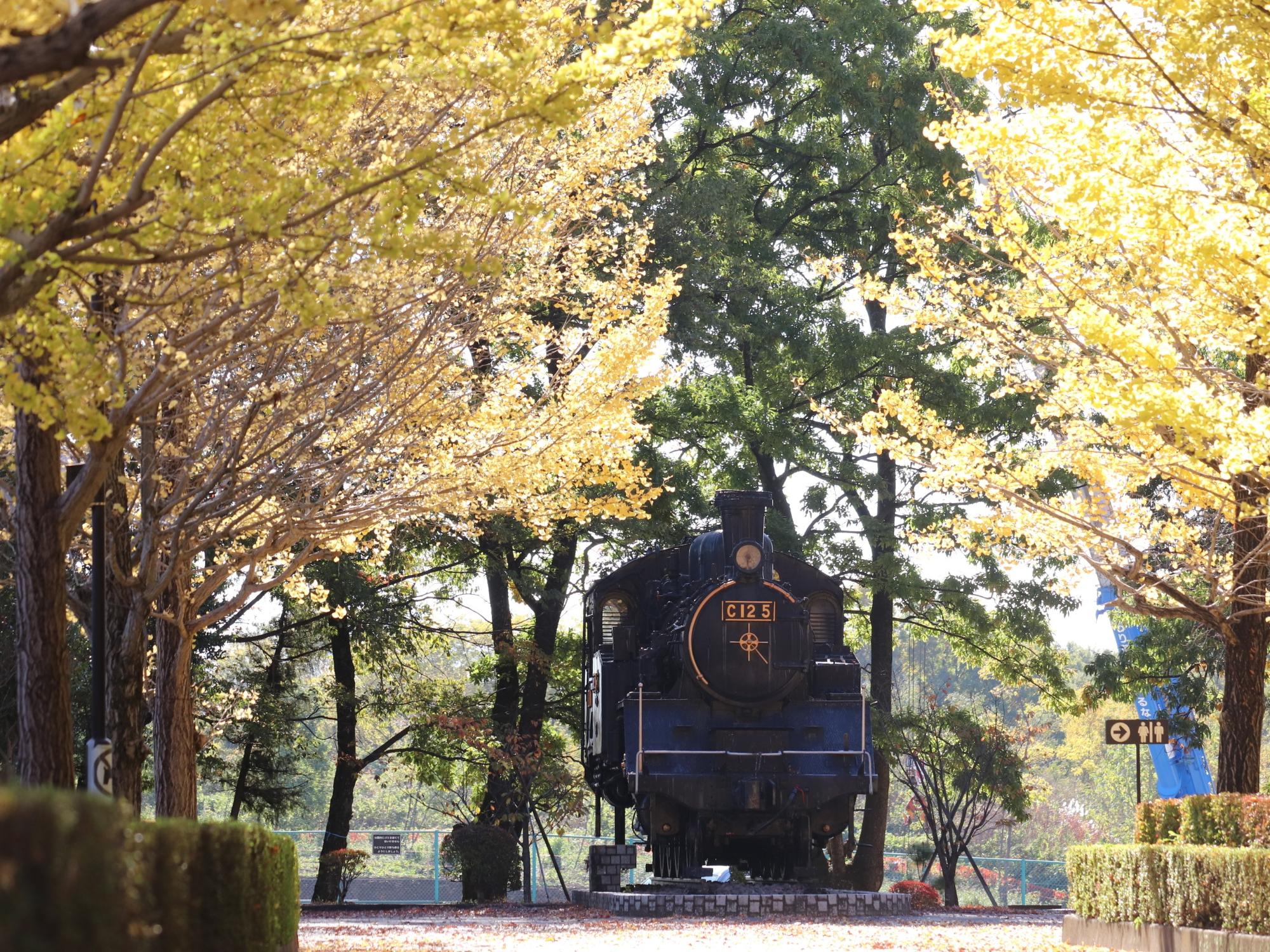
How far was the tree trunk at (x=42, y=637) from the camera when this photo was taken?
8.95 meters

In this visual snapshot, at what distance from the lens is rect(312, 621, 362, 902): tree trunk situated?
25734 millimetres

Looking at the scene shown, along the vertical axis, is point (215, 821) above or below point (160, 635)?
below

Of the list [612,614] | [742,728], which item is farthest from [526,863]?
[742,728]

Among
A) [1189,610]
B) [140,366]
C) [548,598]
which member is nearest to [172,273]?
[140,366]

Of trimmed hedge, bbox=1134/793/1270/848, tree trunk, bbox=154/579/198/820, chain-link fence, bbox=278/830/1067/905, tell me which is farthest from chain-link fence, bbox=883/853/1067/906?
tree trunk, bbox=154/579/198/820

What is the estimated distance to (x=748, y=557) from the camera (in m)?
17.9

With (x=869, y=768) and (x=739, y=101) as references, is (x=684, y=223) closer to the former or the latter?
(x=739, y=101)

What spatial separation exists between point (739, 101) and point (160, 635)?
63.5 feet

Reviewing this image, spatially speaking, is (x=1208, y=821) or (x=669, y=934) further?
(x=669, y=934)

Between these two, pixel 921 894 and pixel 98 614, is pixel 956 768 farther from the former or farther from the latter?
pixel 98 614

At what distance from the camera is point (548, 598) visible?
2517 centimetres

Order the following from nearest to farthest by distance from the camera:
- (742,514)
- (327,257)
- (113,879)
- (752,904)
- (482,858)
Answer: (113,879) < (327,257) < (752,904) < (742,514) < (482,858)

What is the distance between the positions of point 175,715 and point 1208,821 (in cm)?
843

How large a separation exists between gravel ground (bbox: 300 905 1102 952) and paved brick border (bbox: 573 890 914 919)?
0.91 feet
